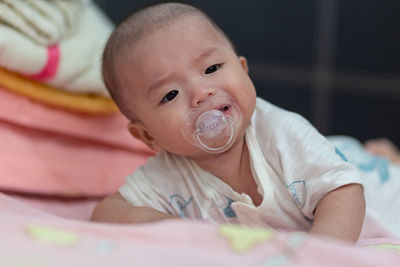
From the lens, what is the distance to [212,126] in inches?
35.7

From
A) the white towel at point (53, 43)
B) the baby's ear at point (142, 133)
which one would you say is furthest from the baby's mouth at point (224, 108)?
the white towel at point (53, 43)

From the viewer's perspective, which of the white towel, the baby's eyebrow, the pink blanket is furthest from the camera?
the white towel

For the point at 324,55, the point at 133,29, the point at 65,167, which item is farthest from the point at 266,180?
A: the point at 324,55

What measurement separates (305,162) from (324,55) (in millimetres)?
1055

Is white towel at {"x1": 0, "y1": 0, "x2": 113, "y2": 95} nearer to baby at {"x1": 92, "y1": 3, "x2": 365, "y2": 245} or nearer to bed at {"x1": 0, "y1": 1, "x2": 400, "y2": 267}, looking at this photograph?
bed at {"x1": 0, "y1": 1, "x2": 400, "y2": 267}

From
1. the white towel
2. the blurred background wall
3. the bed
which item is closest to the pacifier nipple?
the bed

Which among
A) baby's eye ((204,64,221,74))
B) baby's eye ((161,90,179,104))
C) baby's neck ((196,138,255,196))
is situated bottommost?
baby's neck ((196,138,255,196))

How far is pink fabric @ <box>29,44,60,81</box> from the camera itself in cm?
122

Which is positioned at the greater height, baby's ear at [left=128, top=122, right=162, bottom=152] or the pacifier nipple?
the pacifier nipple

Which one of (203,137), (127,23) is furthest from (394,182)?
A: (127,23)

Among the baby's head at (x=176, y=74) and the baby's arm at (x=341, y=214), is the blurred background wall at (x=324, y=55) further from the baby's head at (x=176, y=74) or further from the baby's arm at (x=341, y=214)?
the baby's arm at (x=341, y=214)

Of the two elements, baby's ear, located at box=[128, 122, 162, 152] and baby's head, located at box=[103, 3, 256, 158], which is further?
baby's ear, located at box=[128, 122, 162, 152]

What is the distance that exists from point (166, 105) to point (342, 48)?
1.08 meters

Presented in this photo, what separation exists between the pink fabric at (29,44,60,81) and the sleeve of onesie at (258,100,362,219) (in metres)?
0.46
